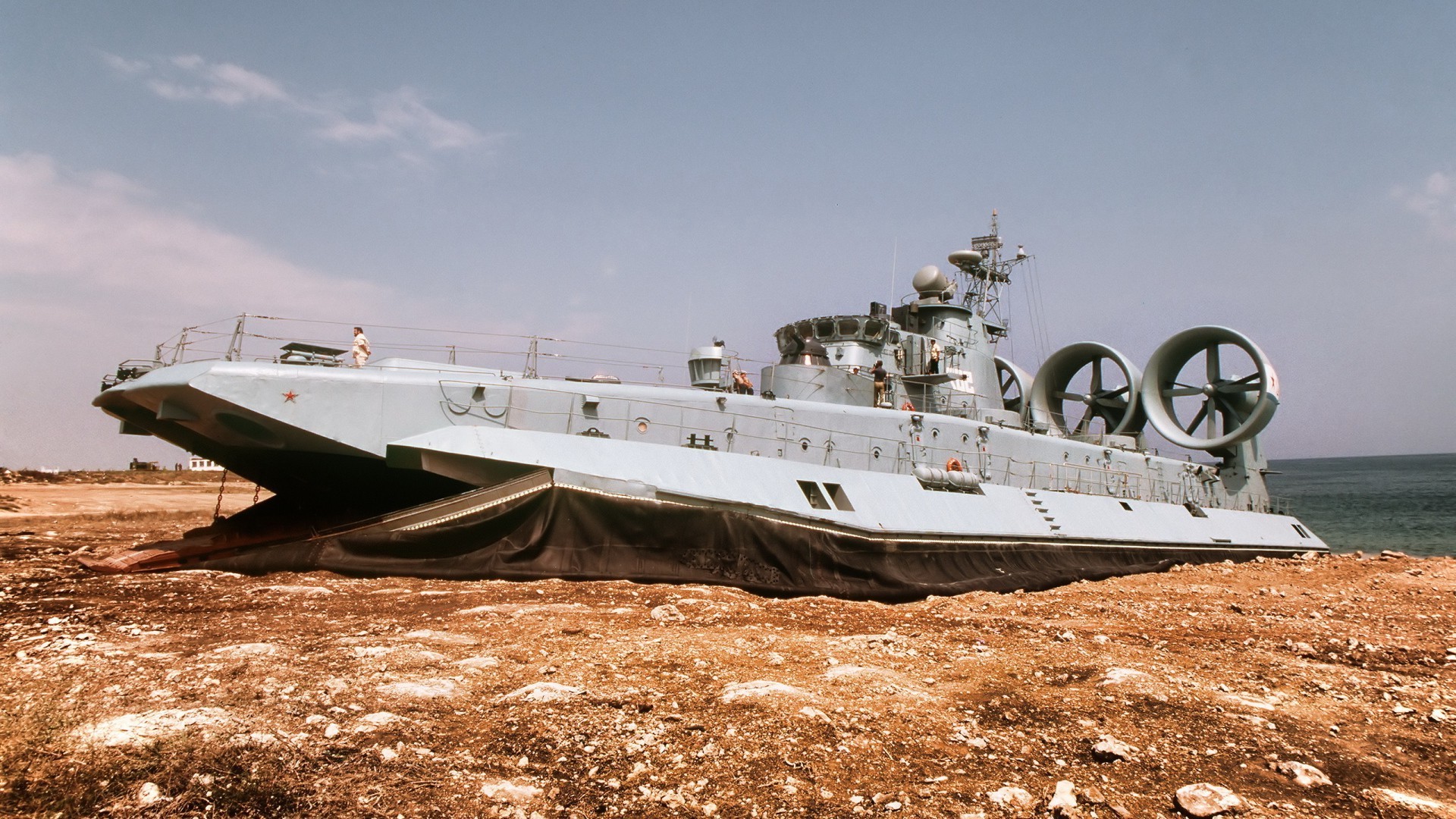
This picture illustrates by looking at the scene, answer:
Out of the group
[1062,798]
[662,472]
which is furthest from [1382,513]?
[1062,798]

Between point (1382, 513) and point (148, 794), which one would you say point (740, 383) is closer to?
point (148, 794)

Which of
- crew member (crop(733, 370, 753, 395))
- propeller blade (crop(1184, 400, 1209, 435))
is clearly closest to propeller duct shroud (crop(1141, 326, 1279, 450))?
propeller blade (crop(1184, 400, 1209, 435))

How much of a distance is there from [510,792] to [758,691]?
1699 millimetres

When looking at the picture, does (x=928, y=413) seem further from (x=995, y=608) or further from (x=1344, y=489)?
(x=1344, y=489)

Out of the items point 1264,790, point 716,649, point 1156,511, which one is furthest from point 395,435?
point 1156,511

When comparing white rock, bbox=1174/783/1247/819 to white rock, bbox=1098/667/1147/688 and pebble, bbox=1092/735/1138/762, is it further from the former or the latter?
white rock, bbox=1098/667/1147/688

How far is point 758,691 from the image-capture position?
4.44 m

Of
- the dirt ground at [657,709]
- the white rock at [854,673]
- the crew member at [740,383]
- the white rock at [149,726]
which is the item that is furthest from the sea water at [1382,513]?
the white rock at [149,726]

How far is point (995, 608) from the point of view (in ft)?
29.3

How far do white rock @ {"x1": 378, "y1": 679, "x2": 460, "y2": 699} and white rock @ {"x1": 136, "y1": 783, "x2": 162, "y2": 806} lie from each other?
4.15 ft

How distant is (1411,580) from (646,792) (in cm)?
1489

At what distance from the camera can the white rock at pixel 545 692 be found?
13.6ft

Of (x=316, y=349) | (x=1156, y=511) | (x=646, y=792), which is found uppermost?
(x=316, y=349)

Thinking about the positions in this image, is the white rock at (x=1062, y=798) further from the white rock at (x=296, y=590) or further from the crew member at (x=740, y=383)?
the crew member at (x=740, y=383)
